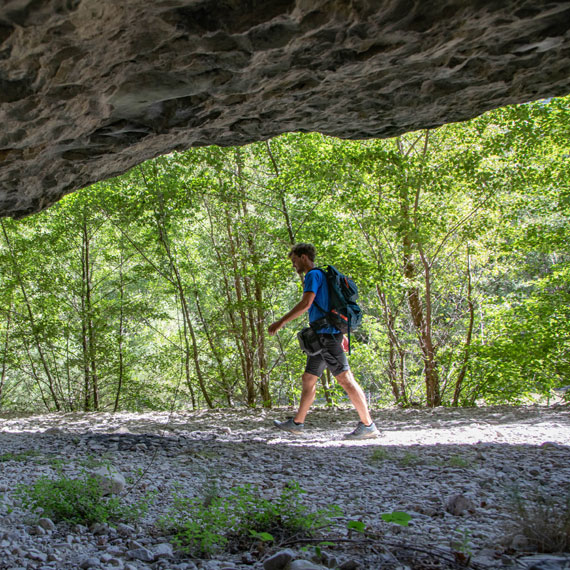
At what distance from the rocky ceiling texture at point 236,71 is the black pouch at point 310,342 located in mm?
2230

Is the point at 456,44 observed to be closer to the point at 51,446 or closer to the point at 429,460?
the point at 429,460

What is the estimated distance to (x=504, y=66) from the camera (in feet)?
10.9

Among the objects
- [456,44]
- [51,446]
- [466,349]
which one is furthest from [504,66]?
[466,349]

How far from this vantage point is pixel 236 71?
2904 mm

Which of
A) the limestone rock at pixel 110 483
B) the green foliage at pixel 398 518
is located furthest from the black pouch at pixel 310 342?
the green foliage at pixel 398 518

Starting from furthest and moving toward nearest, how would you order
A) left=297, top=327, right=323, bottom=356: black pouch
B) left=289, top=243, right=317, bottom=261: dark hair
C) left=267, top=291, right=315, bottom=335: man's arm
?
left=289, top=243, right=317, bottom=261: dark hair
left=297, top=327, right=323, bottom=356: black pouch
left=267, top=291, right=315, bottom=335: man's arm

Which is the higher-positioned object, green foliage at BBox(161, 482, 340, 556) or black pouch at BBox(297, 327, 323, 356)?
black pouch at BBox(297, 327, 323, 356)

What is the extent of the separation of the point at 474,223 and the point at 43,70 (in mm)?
7973

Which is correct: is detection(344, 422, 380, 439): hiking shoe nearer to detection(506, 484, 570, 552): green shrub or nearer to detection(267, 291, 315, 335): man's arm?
detection(267, 291, 315, 335): man's arm

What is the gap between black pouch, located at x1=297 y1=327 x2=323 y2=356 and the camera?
16.7 feet

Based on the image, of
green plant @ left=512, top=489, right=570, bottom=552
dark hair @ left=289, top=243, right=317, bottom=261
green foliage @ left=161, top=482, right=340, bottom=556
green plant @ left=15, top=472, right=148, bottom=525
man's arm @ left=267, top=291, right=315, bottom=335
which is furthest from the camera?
dark hair @ left=289, top=243, right=317, bottom=261

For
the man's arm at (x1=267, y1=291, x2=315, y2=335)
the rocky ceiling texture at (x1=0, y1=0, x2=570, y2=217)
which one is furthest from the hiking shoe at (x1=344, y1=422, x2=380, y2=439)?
the rocky ceiling texture at (x1=0, y1=0, x2=570, y2=217)

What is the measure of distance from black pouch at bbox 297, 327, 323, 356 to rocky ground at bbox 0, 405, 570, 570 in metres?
1.01

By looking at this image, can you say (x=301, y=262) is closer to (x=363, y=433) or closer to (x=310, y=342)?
(x=310, y=342)
